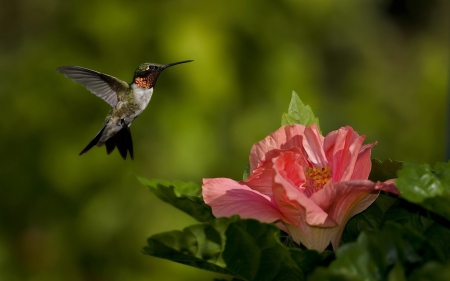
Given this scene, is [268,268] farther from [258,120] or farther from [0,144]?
[0,144]

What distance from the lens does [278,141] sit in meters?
0.57

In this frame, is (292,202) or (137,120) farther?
(137,120)

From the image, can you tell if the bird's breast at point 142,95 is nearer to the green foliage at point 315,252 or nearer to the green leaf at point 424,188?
the green foliage at point 315,252

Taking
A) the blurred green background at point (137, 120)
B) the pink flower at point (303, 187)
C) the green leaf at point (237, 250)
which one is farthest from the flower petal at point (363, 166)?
the blurred green background at point (137, 120)

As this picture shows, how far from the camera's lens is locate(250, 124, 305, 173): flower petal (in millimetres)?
570

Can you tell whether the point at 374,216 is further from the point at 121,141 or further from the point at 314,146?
the point at 121,141

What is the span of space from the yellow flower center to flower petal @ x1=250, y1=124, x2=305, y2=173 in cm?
2

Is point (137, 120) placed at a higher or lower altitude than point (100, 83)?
lower

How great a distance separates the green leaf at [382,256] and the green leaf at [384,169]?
13 cm

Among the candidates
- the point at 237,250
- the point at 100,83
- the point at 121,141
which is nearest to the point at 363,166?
the point at 237,250

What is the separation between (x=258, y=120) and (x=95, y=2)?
74cm

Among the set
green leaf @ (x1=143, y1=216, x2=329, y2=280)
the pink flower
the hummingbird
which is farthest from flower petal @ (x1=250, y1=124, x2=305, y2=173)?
the hummingbird

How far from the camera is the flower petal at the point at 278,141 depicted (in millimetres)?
570

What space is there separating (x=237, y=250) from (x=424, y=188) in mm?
132
